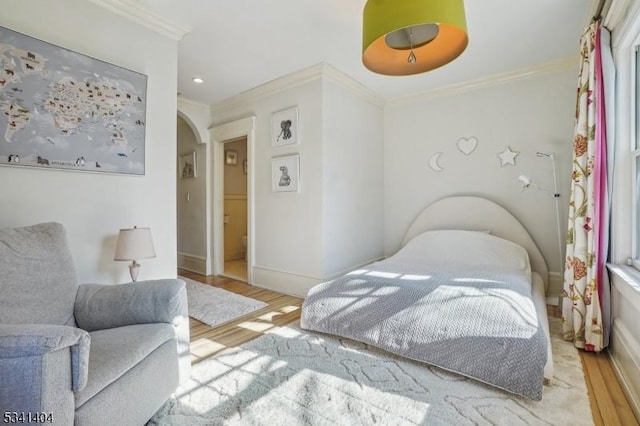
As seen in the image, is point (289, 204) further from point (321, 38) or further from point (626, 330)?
point (626, 330)

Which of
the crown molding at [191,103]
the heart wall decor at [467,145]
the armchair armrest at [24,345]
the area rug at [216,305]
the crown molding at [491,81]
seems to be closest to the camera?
the armchair armrest at [24,345]

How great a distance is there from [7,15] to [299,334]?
2687 mm

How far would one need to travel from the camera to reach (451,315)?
183 cm

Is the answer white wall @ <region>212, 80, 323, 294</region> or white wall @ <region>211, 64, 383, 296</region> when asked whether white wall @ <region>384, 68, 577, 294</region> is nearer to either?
white wall @ <region>211, 64, 383, 296</region>

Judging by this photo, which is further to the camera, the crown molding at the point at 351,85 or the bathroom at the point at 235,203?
the bathroom at the point at 235,203

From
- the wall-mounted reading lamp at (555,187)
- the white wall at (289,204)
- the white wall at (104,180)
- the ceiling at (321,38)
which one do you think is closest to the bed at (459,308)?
the wall-mounted reading lamp at (555,187)

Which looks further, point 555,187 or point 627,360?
point 555,187

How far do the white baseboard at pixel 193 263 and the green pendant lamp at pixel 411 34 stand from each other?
3671 millimetres

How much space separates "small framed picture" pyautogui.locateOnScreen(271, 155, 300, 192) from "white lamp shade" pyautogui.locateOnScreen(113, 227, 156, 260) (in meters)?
1.69

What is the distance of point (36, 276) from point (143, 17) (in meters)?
1.89

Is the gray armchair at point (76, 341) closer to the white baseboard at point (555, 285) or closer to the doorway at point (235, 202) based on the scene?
the white baseboard at point (555, 285)

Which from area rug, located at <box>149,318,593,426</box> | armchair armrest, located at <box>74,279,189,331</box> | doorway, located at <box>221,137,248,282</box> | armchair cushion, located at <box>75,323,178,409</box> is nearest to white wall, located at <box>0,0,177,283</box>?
armchair armrest, located at <box>74,279,189,331</box>

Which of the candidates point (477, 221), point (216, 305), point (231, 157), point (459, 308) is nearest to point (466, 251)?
point (477, 221)

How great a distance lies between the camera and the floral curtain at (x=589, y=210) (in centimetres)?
196
